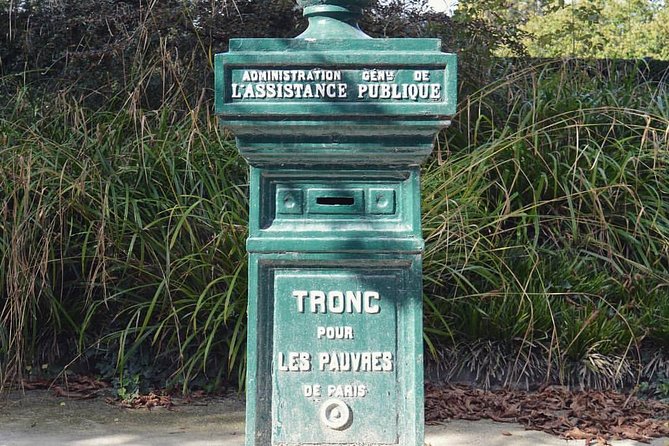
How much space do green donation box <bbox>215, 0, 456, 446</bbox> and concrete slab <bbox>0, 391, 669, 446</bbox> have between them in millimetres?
1186

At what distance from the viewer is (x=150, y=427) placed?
4.15 m

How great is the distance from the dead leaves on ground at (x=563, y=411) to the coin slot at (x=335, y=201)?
1.90 metres

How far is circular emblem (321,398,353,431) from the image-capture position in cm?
282

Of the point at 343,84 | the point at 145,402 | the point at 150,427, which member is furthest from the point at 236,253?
the point at 343,84

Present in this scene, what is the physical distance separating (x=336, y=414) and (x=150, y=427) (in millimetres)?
1642

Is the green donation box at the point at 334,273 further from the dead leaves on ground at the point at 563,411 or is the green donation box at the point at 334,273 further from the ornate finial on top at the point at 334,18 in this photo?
the dead leaves on ground at the point at 563,411

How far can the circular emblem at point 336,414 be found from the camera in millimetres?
2822

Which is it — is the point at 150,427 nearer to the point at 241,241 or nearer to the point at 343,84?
the point at 241,241

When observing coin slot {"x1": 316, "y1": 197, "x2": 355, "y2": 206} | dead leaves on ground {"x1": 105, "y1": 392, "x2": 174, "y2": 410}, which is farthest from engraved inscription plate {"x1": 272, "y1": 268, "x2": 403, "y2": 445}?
dead leaves on ground {"x1": 105, "y1": 392, "x2": 174, "y2": 410}

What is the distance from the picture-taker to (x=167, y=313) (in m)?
4.84

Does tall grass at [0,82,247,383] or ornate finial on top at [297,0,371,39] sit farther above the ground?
ornate finial on top at [297,0,371,39]

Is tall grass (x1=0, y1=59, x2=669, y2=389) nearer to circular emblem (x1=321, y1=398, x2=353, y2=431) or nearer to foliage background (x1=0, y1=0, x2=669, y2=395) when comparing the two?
foliage background (x1=0, y1=0, x2=669, y2=395)

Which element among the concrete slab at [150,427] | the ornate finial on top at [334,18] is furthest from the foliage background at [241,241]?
the ornate finial on top at [334,18]

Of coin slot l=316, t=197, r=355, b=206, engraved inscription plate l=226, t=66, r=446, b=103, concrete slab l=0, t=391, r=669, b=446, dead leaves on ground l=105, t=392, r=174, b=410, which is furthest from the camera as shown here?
dead leaves on ground l=105, t=392, r=174, b=410
